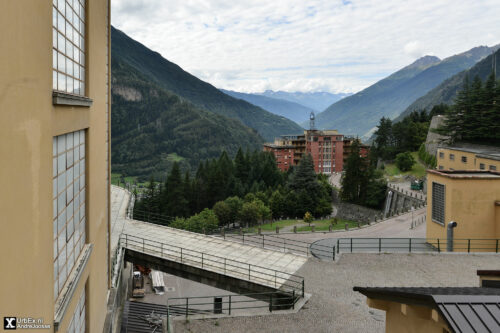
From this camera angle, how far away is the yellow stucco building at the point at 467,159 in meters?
39.9

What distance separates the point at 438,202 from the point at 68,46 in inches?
777

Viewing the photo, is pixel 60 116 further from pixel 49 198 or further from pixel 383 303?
pixel 383 303

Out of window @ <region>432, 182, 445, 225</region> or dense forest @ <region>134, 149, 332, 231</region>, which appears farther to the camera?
dense forest @ <region>134, 149, 332, 231</region>

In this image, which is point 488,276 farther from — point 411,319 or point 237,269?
point 237,269

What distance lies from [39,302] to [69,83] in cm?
472

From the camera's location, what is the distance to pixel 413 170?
76.2 meters

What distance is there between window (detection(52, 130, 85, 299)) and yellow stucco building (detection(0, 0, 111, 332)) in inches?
0.8

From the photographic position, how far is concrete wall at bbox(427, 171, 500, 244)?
19891 mm

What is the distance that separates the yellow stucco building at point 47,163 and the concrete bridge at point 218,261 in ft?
25.9

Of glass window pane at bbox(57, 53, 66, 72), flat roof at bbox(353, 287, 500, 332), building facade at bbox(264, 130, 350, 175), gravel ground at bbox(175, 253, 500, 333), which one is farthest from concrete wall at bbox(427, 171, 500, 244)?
building facade at bbox(264, 130, 350, 175)

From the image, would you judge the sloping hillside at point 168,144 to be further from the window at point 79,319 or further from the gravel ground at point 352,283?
the window at point 79,319

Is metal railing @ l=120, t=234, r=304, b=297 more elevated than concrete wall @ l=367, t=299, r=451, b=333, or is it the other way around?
concrete wall @ l=367, t=299, r=451, b=333

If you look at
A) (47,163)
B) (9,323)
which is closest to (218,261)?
(47,163)

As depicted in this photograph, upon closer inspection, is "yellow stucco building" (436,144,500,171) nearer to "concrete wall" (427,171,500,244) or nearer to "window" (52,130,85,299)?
"concrete wall" (427,171,500,244)
